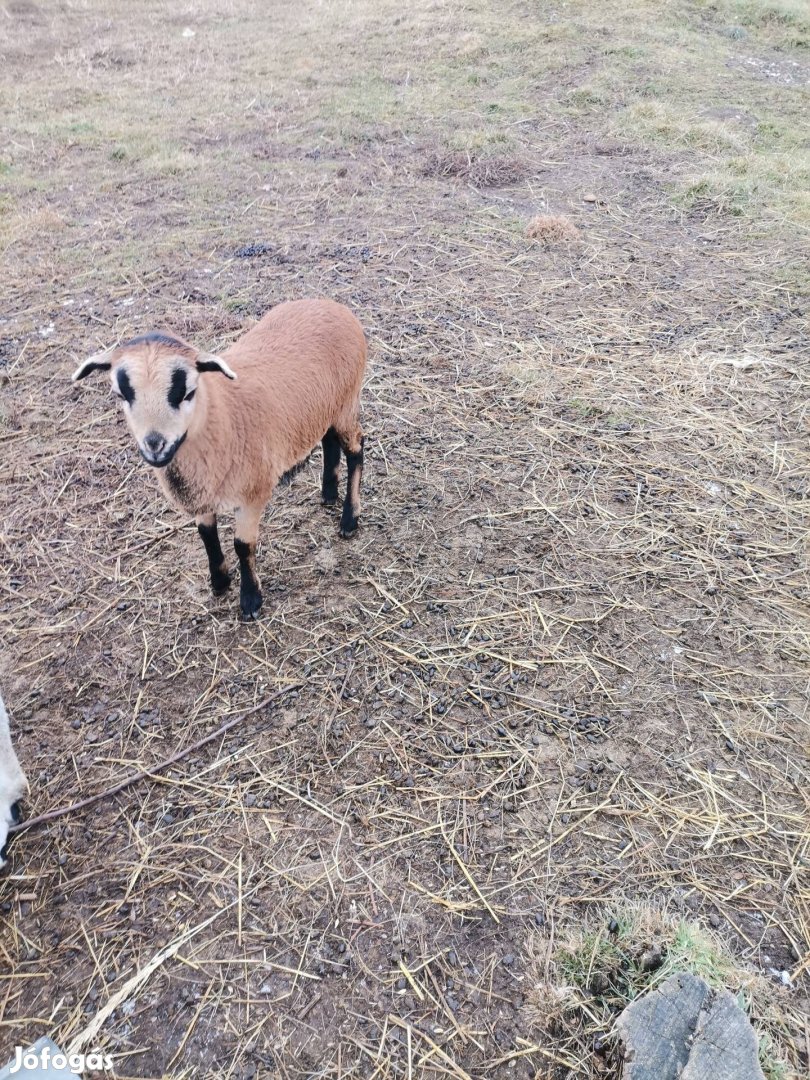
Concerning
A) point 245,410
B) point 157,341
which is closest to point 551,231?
point 245,410

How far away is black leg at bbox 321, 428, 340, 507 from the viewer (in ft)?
13.5

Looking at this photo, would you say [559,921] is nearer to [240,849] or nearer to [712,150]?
[240,849]

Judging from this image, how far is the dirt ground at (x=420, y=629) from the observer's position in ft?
7.99

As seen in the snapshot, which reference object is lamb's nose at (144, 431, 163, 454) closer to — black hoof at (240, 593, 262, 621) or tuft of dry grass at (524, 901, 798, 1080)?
black hoof at (240, 593, 262, 621)

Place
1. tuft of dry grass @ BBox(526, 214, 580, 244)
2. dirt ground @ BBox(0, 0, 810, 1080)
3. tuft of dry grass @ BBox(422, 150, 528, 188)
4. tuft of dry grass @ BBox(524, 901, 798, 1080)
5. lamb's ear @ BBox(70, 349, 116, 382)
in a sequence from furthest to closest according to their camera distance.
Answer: tuft of dry grass @ BBox(422, 150, 528, 188), tuft of dry grass @ BBox(526, 214, 580, 244), lamb's ear @ BBox(70, 349, 116, 382), dirt ground @ BBox(0, 0, 810, 1080), tuft of dry grass @ BBox(524, 901, 798, 1080)

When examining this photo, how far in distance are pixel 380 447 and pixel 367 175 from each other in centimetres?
494

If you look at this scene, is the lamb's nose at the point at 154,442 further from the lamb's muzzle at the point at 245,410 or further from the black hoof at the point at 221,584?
the black hoof at the point at 221,584

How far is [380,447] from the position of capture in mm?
4754

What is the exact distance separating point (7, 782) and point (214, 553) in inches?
54.3


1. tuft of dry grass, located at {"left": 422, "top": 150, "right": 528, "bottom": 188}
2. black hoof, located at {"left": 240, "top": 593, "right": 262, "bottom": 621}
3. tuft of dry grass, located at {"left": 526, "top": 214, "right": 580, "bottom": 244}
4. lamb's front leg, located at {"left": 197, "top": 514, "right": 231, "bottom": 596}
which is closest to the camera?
lamb's front leg, located at {"left": 197, "top": 514, "right": 231, "bottom": 596}

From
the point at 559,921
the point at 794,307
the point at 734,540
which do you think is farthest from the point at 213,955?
the point at 794,307

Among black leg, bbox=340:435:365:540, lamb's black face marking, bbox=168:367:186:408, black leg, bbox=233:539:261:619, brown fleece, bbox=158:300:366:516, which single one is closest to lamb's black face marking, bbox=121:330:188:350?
lamb's black face marking, bbox=168:367:186:408

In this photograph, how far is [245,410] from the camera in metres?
3.30

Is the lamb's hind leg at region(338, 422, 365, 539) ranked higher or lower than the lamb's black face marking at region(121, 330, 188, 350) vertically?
lower
